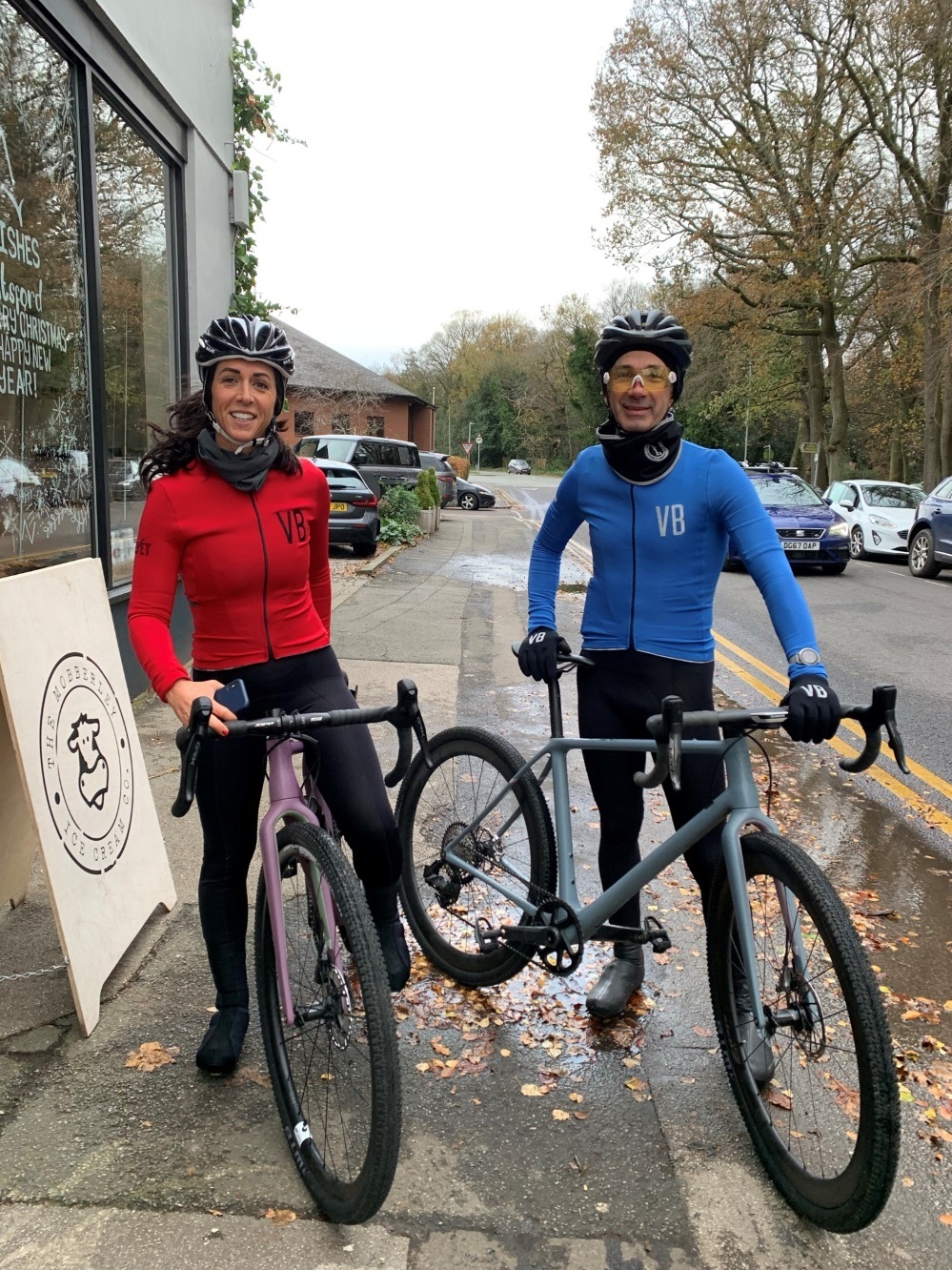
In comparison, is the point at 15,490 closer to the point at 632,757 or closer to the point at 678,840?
the point at 632,757

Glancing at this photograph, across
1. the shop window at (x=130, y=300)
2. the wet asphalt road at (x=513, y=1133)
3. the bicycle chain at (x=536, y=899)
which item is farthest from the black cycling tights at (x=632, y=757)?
the shop window at (x=130, y=300)

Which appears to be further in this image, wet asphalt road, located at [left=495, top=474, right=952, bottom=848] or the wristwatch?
wet asphalt road, located at [left=495, top=474, right=952, bottom=848]

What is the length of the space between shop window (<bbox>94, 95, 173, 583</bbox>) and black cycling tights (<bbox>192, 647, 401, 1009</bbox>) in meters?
4.09

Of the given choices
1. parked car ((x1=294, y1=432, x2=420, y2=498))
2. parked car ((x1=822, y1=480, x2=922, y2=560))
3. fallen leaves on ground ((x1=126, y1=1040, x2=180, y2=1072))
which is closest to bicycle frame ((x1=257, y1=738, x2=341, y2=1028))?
fallen leaves on ground ((x1=126, y1=1040, x2=180, y2=1072))

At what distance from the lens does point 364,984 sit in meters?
2.13

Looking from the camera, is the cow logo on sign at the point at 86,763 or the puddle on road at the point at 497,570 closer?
the cow logo on sign at the point at 86,763

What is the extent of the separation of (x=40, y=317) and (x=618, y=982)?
452cm

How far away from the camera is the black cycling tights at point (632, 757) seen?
2.86 meters

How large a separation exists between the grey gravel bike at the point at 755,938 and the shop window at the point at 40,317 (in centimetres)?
327

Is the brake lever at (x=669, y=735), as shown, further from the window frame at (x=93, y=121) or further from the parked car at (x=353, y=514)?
the parked car at (x=353, y=514)

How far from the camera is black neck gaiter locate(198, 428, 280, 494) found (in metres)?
2.54

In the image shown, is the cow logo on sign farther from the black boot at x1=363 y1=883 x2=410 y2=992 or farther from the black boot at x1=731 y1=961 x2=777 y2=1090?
the black boot at x1=731 y1=961 x2=777 y2=1090

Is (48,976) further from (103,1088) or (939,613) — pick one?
(939,613)

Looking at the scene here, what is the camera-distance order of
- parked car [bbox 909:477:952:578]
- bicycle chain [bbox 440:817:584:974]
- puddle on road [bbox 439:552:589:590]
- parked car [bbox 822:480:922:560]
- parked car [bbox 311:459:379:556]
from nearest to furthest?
bicycle chain [bbox 440:817:584:974], puddle on road [bbox 439:552:589:590], parked car [bbox 909:477:952:578], parked car [bbox 311:459:379:556], parked car [bbox 822:480:922:560]
